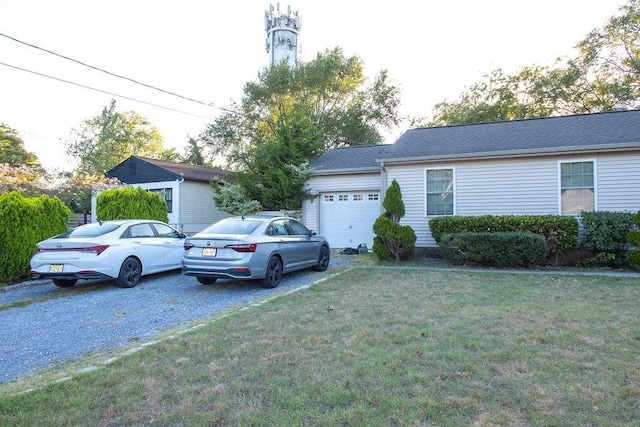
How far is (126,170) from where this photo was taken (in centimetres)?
2308

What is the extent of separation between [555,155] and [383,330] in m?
8.77

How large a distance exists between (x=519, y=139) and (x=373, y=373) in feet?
35.0

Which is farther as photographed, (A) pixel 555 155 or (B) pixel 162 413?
(A) pixel 555 155

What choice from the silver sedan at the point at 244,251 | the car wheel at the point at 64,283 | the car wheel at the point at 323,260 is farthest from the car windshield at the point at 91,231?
the car wheel at the point at 323,260

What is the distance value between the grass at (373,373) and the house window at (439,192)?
6268mm

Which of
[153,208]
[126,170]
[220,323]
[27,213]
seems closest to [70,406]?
[220,323]

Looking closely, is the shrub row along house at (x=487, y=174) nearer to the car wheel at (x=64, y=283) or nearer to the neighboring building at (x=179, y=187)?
the car wheel at (x=64, y=283)

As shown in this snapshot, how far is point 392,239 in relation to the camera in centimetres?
1123

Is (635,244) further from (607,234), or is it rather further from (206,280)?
(206,280)

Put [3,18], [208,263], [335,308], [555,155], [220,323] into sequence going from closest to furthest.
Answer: [220,323]
[335,308]
[208,263]
[3,18]
[555,155]

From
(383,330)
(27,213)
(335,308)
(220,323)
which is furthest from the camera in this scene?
(27,213)

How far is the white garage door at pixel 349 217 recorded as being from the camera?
564 inches

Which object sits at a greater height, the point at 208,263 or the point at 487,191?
the point at 487,191

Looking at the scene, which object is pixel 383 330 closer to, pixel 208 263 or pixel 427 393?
pixel 427 393
